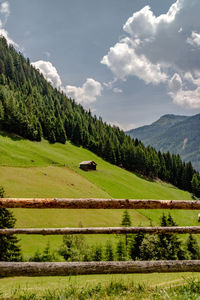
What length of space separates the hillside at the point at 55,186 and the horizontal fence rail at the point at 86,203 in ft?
102

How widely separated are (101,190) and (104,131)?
89730 mm

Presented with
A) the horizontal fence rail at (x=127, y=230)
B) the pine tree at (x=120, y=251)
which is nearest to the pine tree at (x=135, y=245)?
the pine tree at (x=120, y=251)

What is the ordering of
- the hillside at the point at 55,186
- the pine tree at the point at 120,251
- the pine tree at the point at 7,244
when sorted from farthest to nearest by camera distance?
1. the hillside at the point at 55,186
2. the pine tree at the point at 120,251
3. the pine tree at the point at 7,244

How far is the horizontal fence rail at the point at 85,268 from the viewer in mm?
4258

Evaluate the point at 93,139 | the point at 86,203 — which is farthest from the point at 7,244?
the point at 93,139

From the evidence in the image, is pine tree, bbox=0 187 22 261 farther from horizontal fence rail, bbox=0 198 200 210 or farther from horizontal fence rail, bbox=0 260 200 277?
horizontal fence rail, bbox=0 260 200 277

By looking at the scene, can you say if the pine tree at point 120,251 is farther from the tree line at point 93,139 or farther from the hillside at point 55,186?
the tree line at point 93,139

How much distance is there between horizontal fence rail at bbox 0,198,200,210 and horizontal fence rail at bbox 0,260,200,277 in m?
1.40

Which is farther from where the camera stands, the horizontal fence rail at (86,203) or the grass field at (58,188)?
the grass field at (58,188)

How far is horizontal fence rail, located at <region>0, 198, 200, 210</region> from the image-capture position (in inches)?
207

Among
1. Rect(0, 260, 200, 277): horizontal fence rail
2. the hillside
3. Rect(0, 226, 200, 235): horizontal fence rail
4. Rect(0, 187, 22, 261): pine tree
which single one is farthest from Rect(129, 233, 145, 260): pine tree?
Rect(0, 260, 200, 277): horizontal fence rail

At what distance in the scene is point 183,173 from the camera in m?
123

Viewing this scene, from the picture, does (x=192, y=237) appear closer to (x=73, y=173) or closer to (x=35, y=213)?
(x=35, y=213)

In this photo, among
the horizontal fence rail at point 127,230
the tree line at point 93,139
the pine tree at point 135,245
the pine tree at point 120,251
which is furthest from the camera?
the tree line at point 93,139
